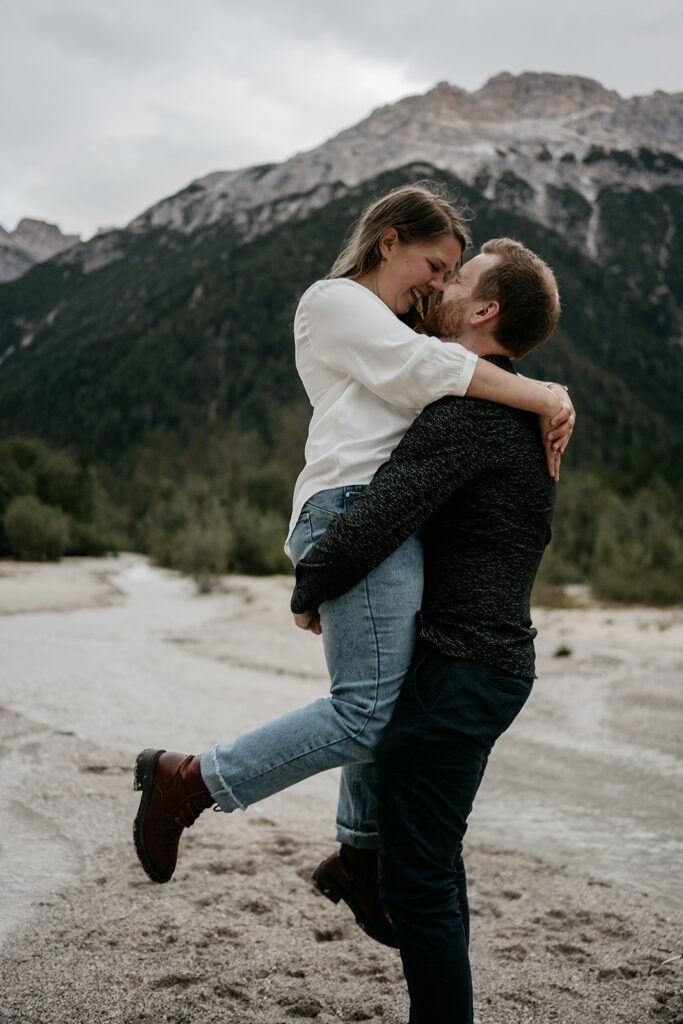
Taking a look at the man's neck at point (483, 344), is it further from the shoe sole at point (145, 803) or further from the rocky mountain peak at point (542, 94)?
the rocky mountain peak at point (542, 94)

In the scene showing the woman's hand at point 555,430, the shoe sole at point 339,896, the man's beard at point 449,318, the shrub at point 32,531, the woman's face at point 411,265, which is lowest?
the shrub at point 32,531

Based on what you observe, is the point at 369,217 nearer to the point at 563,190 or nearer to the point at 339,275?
the point at 339,275

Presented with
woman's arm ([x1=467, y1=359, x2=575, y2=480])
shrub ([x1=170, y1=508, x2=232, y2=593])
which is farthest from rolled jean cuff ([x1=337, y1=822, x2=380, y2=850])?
shrub ([x1=170, y1=508, x2=232, y2=593])

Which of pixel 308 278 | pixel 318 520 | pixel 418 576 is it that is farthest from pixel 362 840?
pixel 308 278

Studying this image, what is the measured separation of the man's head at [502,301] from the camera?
84.8 inches

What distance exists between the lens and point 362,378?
2104mm

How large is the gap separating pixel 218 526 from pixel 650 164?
135323 mm

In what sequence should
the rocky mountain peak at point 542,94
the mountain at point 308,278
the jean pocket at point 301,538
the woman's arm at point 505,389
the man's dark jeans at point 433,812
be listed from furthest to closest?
the rocky mountain peak at point 542,94, the mountain at point 308,278, the jean pocket at point 301,538, the woman's arm at point 505,389, the man's dark jeans at point 433,812

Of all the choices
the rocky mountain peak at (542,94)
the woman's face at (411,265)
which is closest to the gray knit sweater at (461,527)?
the woman's face at (411,265)

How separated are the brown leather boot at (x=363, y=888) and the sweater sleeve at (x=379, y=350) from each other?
142 centimetres

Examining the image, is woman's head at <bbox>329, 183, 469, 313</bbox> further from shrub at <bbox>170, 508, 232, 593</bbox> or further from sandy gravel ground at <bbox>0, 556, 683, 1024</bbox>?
shrub at <bbox>170, 508, 232, 593</bbox>

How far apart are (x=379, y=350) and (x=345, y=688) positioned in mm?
903

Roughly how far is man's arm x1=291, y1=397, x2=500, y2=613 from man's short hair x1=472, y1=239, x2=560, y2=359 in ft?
1.03

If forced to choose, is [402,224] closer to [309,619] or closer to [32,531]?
[309,619]
